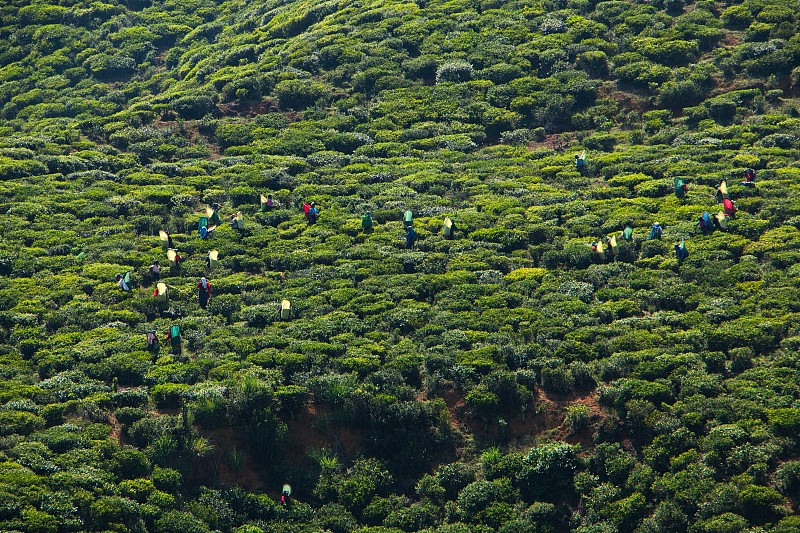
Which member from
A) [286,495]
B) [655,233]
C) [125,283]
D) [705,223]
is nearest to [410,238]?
[655,233]

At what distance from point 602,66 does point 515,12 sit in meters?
8.73

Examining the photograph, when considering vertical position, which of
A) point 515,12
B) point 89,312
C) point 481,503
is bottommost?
point 481,503

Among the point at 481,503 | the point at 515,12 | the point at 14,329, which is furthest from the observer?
the point at 515,12

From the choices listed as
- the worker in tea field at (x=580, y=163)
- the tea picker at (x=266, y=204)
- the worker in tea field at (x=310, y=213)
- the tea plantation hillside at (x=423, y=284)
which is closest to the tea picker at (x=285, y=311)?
the tea plantation hillside at (x=423, y=284)

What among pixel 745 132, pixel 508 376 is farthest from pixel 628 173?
pixel 508 376

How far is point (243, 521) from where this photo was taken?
2345 centimetres

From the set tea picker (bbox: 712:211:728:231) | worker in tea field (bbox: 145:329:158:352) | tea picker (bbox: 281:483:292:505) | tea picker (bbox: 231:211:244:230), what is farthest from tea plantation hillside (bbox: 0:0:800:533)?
tea picker (bbox: 231:211:244:230)

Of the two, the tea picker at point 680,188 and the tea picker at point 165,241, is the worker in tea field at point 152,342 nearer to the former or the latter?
the tea picker at point 165,241

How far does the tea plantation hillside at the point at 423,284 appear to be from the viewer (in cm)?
2355

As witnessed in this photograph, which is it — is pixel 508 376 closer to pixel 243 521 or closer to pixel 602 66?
pixel 243 521

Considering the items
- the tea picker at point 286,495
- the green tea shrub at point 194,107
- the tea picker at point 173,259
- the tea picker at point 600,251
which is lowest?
the tea picker at point 286,495

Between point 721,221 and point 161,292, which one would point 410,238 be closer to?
point 161,292

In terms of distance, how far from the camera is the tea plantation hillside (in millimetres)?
23547

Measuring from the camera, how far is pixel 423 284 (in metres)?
31.9
